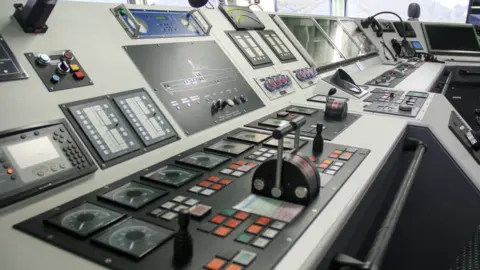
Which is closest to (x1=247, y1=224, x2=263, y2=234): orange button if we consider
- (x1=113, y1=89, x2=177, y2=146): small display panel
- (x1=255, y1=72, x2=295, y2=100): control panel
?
(x1=113, y1=89, x2=177, y2=146): small display panel

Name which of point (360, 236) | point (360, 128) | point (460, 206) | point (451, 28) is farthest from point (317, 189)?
point (451, 28)

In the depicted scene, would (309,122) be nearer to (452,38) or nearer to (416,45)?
(416,45)

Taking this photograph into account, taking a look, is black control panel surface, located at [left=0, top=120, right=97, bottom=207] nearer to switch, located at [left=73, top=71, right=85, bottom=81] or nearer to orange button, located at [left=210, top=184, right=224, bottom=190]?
switch, located at [left=73, top=71, right=85, bottom=81]

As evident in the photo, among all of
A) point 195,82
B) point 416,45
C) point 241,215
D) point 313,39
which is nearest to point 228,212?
point 241,215

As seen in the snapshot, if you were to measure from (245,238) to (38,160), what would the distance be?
622 millimetres

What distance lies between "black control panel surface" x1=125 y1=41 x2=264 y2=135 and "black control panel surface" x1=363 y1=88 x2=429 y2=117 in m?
0.61

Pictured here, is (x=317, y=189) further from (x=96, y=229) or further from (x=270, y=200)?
(x=96, y=229)

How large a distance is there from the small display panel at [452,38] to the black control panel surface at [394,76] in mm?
1279

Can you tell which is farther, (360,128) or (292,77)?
(292,77)

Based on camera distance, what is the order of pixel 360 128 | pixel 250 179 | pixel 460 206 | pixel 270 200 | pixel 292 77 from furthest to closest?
pixel 292 77 < pixel 460 206 < pixel 360 128 < pixel 250 179 < pixel 270 200

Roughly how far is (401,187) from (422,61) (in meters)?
3.33

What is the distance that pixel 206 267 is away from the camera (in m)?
0.73

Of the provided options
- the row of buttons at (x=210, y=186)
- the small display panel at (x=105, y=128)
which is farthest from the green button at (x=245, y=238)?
the small display panel at (x=105, y=128)

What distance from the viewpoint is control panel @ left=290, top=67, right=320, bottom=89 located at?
239 centimetres
